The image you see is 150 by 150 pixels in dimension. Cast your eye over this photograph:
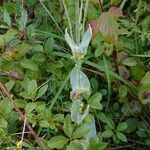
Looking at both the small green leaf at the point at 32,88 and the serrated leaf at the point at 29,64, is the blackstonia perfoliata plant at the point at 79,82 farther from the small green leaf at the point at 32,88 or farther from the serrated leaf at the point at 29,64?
the serrated leaf at the point at 29,64

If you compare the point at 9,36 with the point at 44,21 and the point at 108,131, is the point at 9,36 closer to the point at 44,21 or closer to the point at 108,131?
the point at 44,21

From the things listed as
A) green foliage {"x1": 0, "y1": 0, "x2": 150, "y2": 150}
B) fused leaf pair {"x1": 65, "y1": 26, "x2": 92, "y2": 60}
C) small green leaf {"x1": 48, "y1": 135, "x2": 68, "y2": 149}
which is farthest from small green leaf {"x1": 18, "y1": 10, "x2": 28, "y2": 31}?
small green leaf {"x1": 48, "y1": 135, "x2": 68, "y2": 149}

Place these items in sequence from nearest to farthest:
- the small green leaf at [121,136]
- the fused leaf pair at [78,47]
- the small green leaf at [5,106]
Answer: the fused leaf pair at [78,47], the small green leaf at [5,106], the small green leaf at [121,136]

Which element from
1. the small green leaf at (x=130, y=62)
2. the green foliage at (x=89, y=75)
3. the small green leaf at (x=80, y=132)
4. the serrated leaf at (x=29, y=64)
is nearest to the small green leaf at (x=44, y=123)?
the green foliage at (x=89, y=75)

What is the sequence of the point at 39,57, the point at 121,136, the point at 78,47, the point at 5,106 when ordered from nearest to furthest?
1. the point at 78,47
2. the point at 5,106
3. the point at 121,136
4. the point at 39,57

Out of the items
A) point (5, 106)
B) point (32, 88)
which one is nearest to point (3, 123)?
point (5, 106)

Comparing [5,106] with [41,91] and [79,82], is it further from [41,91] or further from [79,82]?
[79,82]
